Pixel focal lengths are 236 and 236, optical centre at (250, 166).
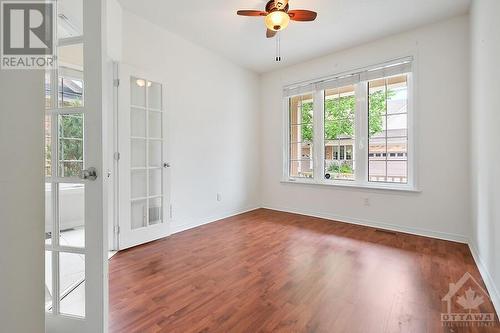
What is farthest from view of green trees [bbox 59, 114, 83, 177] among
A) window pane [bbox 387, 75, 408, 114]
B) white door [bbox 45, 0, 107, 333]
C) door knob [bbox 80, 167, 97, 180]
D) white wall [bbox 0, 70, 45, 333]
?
window pane [bbox 387, 75, 408, 114]

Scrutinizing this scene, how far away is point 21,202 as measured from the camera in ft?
2.09

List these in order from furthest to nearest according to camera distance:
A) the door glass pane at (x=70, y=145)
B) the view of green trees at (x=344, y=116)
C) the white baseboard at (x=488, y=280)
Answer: the view of green trees at (x=344, y=116)
the white baseboard at (x=488, y=280)
the door glass pane at (x=70, y=145)

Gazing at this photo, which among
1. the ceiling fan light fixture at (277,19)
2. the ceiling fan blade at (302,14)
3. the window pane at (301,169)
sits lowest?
the window pane at (301,169)

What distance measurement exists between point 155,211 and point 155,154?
2.50 ft

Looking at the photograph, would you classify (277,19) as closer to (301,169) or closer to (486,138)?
(486,138)

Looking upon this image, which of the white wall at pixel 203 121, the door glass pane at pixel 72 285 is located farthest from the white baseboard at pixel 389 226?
the door glass pane at pixel 72 285

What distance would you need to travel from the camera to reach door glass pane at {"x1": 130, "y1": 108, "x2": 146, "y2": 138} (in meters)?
2.93

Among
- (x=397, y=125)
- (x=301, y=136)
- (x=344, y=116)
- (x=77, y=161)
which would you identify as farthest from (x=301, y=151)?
(x=77, y=161)

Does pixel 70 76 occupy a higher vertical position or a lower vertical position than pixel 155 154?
higher

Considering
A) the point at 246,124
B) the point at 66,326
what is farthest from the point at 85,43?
the point at 246,124

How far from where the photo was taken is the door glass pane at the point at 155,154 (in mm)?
3128

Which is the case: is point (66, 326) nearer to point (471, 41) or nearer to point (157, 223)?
point (157, 223)

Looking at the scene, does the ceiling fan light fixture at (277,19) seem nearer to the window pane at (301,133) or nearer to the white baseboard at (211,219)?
the window pane at (301,133)

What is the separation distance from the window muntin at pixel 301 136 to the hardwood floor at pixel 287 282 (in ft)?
5.23
